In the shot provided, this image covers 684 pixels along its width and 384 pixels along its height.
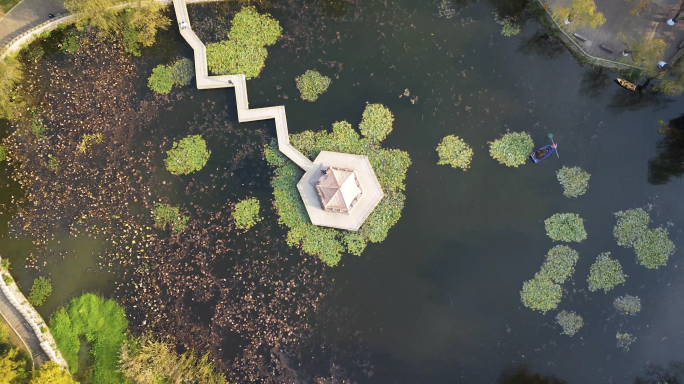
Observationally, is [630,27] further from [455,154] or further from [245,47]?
[245,47]

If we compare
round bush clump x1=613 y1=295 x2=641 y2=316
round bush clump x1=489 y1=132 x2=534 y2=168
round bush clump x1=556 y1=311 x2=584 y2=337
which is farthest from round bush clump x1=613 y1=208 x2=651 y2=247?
round bush clump x1=489 y1=132 x2=534 y2=168

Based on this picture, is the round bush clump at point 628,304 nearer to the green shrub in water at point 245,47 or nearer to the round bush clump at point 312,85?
the round bush clump at point 312,85

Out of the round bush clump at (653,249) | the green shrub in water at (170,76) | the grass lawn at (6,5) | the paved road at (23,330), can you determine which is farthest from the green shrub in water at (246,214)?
the round bush clump at (653,249)

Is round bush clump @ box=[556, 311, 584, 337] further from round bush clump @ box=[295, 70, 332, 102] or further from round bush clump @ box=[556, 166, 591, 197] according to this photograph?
round bush clump @ box=[295, 70, 332, 102]

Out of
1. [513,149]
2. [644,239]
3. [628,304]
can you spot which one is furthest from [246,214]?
[644,239]

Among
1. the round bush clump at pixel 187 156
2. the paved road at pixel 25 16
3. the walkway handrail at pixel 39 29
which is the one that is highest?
the paved road at pixel 25 16

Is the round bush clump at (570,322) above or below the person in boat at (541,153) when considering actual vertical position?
below

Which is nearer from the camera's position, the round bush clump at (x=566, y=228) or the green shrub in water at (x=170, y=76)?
the round bush clump at (x=566, y=228)

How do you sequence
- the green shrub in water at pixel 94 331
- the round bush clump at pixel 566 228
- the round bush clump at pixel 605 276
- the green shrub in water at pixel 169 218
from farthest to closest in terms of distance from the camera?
the green shrub in water at pixel 169 218
the green shrub in water at pixel 94 331
the round bush clump at pixel 566 228
the round bush clump at pixel 605 276

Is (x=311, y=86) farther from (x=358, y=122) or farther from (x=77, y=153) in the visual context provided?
(x=77, y=153)
